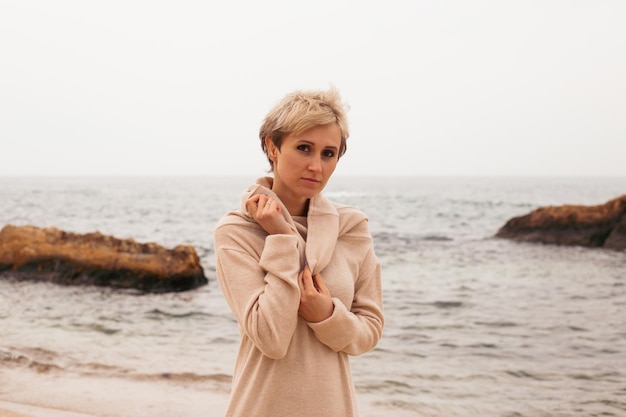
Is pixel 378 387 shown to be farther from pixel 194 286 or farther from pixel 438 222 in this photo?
pixel 438 222

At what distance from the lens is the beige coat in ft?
6.61

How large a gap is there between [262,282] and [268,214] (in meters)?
0.24

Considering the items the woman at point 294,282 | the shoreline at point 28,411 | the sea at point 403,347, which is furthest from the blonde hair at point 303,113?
the sea at point 403,347

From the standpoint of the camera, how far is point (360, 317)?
225 centimetres

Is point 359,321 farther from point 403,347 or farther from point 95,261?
point 95,261

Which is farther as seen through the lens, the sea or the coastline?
the sea

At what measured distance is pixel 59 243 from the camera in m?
13.2

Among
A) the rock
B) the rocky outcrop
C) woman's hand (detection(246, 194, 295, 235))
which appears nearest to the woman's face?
woman's hand (detection(246, 194, 295, 235))

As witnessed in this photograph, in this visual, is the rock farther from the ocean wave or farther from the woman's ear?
the woman's ear

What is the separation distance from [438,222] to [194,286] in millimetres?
23146

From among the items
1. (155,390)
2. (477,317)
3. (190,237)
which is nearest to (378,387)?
(155,390)

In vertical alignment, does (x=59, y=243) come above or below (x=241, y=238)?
below

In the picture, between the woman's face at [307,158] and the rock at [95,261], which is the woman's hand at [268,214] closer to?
the woman's face at [307,158]

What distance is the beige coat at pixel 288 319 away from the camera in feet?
6.61
